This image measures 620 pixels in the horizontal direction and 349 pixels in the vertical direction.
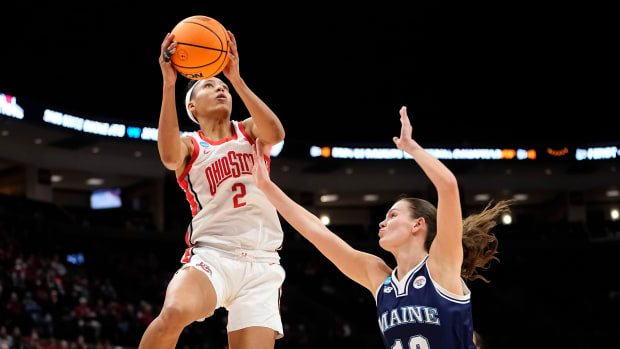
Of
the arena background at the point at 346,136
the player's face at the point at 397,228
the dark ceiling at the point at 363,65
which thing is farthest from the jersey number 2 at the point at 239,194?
the dark ceiling at the point at 363,65

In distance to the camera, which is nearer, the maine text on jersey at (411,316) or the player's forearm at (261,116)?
the maine text on jersey at (411,316)

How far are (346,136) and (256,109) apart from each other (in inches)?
931

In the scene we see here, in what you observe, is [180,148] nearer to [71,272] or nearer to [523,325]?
[71,272]

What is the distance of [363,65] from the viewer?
26.8 metres

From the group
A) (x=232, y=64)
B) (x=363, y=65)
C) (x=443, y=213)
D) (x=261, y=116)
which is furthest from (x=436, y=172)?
(x=363, y=65)

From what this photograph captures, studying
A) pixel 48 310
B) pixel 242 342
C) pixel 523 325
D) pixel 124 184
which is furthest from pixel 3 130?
pixel 242 342

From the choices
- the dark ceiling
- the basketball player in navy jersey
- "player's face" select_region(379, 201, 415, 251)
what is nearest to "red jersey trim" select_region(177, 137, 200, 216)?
the basketball player in navy jersey

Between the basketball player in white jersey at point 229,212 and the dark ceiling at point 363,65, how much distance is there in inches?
728

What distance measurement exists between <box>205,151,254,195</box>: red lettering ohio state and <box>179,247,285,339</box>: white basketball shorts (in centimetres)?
41

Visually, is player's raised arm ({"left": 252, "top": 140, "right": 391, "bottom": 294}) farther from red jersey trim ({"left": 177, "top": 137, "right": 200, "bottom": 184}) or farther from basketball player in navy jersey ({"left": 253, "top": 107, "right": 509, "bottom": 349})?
red jersey trim ({"left": 177, "top": 137, "right": 200, "bottom": 184})

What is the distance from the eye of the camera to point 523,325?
22.8 m

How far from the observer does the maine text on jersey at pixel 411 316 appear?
11.2ft

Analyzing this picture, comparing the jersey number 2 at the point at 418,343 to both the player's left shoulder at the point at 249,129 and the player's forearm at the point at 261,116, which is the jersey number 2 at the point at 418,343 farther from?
the player's left shoulder at the point at 249,129

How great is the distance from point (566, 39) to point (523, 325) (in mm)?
10164
